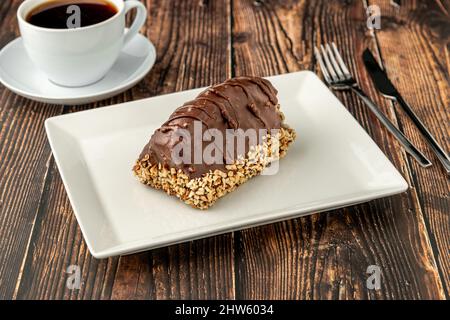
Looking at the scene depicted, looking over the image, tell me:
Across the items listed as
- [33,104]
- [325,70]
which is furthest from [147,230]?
[325,70]

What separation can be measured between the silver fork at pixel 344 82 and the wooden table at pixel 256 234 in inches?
0.9

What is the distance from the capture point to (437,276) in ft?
4.35

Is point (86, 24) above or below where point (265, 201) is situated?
above

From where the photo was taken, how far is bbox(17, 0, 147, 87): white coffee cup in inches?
69.4

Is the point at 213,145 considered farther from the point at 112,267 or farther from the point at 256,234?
the point at 112,267

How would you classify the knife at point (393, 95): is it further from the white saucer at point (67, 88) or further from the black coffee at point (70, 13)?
the black coffee at point (70, 13)

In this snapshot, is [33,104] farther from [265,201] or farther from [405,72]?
[405,72]

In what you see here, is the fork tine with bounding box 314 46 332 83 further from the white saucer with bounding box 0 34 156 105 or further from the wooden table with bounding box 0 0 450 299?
the white saucer with bounding box 0 34 156 105

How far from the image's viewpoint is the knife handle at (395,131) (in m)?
1.64

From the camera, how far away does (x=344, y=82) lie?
1.97 m

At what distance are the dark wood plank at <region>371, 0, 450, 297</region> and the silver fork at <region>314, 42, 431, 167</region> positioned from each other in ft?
0.14

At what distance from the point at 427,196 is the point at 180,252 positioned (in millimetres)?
624

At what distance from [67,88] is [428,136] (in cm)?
106

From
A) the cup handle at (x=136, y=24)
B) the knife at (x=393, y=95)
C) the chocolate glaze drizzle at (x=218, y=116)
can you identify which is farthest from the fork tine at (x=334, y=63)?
the cup handle at (x=136, y=24)
